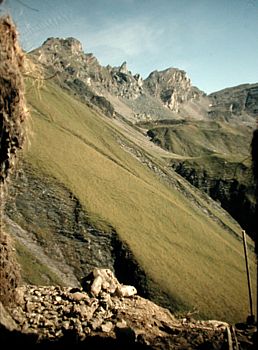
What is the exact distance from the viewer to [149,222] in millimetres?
114875

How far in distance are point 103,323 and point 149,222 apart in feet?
335

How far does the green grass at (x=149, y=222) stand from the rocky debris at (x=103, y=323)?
61190 millimetres

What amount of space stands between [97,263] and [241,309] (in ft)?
110

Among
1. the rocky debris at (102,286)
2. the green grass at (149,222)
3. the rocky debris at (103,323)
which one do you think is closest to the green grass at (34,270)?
the green grass at (149,222)

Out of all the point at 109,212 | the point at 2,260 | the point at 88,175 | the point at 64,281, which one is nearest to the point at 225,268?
the point at 109,212

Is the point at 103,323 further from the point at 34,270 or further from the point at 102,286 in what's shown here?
the point at 34,270

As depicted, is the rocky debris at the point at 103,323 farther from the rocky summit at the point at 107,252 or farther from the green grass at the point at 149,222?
the green grass at the point at 149,222

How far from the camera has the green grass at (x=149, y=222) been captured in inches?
3563

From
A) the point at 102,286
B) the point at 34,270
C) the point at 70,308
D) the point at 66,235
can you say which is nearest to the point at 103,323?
the point at 70,308

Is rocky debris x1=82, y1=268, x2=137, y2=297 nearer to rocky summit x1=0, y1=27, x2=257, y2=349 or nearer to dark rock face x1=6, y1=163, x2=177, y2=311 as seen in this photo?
rocky summit x1=0, y1=27, x2=257, y2=349

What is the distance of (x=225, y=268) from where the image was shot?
112250 millimetres

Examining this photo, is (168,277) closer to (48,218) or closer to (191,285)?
(191,285)

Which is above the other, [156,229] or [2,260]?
[2,260]

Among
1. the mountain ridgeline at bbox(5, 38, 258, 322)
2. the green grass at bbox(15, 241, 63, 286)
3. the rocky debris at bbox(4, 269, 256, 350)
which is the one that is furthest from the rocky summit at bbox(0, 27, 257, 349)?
the mountain ridgeline at bbox(5, 38, 258, 322)
